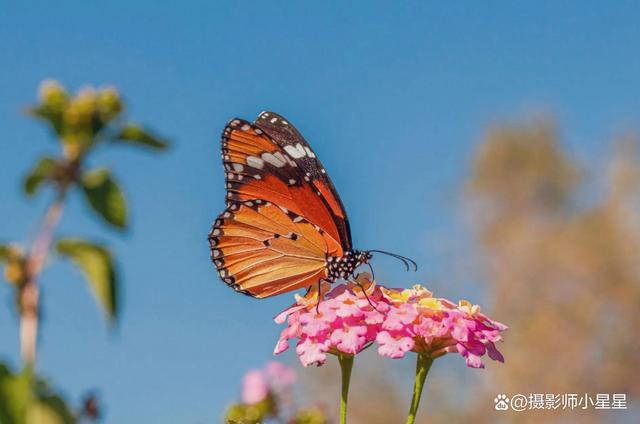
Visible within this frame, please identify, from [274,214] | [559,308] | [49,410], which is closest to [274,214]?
[274,214]

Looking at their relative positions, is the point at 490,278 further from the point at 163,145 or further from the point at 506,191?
the point at 163,145

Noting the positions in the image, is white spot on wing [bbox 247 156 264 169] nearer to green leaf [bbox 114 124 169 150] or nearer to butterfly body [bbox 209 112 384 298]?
butterfly body [bbox 209 112 384 298]

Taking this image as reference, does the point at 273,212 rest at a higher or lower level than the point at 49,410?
higher

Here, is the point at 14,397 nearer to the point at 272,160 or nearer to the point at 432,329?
the point at 432,329

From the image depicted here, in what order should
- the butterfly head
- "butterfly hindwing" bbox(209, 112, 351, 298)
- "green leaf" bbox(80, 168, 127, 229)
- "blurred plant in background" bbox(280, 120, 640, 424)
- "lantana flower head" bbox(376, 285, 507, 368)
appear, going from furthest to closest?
"blurred plant in background" bbox(280, 120, 640, 424)
"butterfly hindwing" bbox(209, 112, 351, 298)
the butterfly head
"lantana flower head" bbox(376, 285, 507, 368)
"green leaf" bbox(80, 168, 127, 229)

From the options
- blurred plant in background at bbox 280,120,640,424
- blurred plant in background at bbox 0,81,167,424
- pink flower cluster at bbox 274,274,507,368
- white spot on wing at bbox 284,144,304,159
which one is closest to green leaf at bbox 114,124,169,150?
blurred plant in background at bbox 0,81,167,424

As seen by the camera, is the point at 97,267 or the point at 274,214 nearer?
the point at 97,267

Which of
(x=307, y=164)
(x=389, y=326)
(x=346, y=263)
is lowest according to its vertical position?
(x=389, y=326)

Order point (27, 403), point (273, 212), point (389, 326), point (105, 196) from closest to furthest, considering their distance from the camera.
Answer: point (27, 403)
point (105, 196)
point (389, 326)
point (273, 212)
